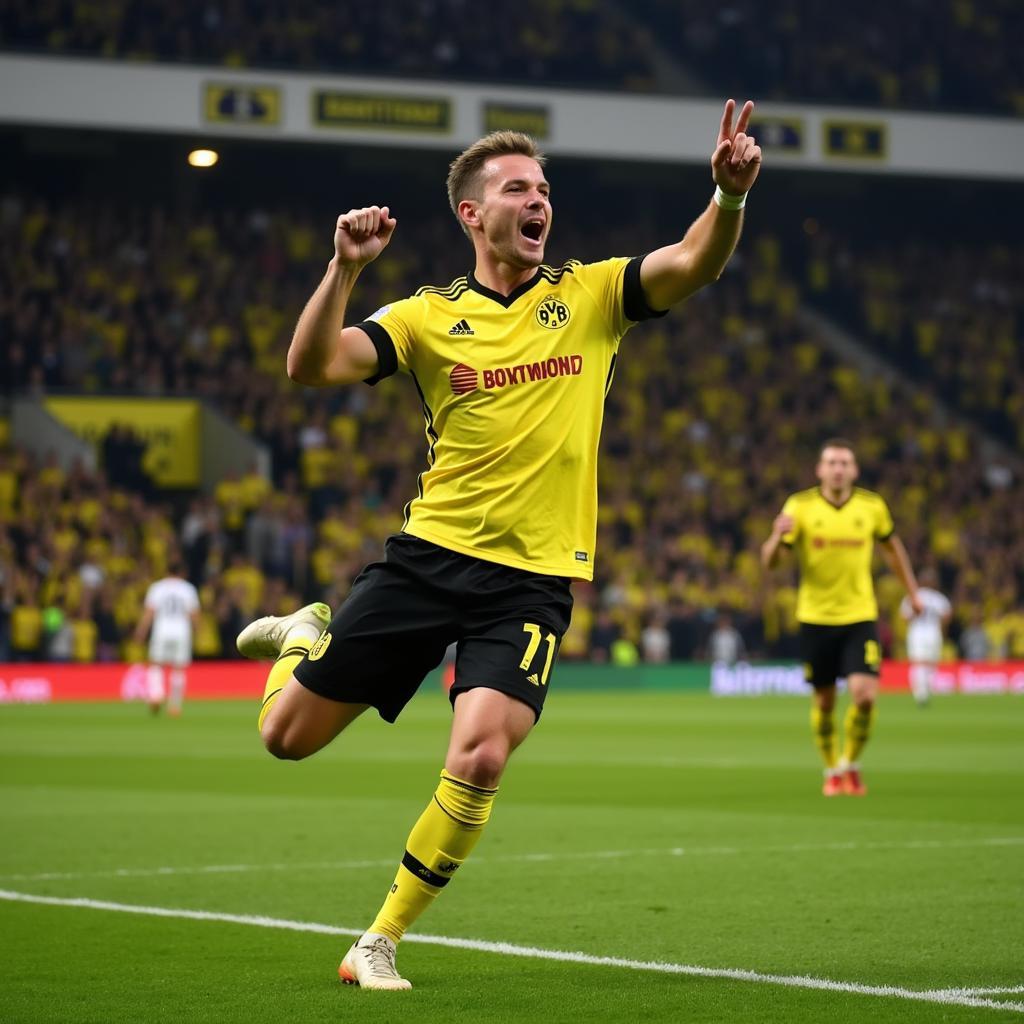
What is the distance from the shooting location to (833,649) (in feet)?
49.0

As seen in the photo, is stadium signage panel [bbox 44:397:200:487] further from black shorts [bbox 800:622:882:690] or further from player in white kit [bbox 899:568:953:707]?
black shorts [bbox 800:622:882:690]

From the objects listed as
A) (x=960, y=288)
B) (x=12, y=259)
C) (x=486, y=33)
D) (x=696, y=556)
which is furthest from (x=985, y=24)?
(x=12, y=259)

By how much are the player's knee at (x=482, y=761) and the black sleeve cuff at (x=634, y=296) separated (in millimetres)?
1518

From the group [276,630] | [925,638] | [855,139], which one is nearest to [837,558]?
[276,630]

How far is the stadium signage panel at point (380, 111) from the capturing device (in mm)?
36906

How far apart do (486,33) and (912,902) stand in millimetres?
33730

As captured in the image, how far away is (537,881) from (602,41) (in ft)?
112

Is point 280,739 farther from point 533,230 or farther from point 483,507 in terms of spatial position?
point 533,230

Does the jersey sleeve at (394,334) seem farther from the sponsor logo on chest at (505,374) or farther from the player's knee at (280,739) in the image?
the player's knee at (280,739)

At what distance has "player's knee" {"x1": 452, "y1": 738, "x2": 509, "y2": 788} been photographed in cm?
633

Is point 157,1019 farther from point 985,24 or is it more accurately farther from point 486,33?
point 985,24

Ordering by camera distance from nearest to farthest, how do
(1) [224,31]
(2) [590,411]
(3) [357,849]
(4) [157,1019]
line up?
(4) [157,1019]
(2) [590,411]
(3) [357,849]
(1) [224,31]

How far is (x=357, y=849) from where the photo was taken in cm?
1127

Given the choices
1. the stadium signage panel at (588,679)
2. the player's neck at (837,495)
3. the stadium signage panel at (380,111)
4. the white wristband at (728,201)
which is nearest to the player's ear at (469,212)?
the white wristband at (728,201)
